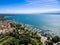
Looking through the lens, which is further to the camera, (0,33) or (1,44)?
(0,33)

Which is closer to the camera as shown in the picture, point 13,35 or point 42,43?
point 42,43

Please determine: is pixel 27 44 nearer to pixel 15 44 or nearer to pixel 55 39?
pixel 15 44

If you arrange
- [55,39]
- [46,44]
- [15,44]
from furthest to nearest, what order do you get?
[55,39]
[46,44]
[15,44]

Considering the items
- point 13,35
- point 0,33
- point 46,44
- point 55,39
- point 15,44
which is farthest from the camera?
point 0,33

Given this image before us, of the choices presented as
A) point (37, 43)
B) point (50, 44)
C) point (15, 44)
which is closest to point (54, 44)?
point (50, 44)

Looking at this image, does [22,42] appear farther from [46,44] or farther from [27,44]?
[46,44]

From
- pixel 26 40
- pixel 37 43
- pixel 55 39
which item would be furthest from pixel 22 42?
pixel 55 39

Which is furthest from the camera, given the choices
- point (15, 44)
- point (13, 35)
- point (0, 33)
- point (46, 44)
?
point (0, 33)

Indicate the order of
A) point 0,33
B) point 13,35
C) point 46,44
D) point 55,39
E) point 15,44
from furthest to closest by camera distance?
point 0,33
point 13,35
point 55,39
point 46,44
point 15,44
